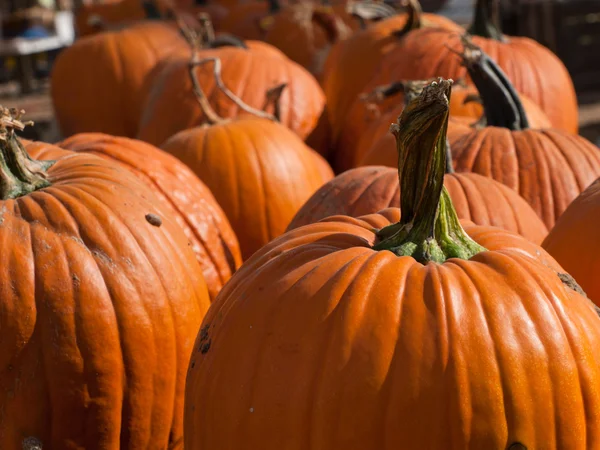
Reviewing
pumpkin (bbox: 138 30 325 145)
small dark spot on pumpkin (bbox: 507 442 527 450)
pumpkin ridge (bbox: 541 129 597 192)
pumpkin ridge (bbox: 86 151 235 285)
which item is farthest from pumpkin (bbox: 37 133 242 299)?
small dark spot on pumpkin (bbox: 507 442 527 450)

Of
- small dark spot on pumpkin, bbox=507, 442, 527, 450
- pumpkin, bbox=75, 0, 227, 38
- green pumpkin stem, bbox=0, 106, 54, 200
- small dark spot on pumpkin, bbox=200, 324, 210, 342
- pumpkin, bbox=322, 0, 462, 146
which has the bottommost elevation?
pumpkin, bbox=75, 0, 227, 38

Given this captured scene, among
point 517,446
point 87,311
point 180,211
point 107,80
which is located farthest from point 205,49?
point 517,446

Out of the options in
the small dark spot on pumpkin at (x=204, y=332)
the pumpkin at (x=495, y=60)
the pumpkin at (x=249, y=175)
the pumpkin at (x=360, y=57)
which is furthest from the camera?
the pumpkin at (x=360, y=57)

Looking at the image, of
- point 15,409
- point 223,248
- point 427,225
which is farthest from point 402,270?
point 223,248

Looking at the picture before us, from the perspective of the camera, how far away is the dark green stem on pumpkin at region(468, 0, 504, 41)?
4.64 metres

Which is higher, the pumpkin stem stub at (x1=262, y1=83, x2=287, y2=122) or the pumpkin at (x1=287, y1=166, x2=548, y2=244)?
the pumpkin at (x1=287, y1=166, x2=548, y2=244)

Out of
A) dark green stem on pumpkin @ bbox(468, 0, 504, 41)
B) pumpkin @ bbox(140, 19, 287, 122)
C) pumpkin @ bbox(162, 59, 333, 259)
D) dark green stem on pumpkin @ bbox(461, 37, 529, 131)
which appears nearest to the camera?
dark green stem on pumpkin @ bbox(461, 37, 529, 131)

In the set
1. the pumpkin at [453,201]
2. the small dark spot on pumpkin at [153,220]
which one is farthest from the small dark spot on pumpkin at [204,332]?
the pumpkin at [453,201]

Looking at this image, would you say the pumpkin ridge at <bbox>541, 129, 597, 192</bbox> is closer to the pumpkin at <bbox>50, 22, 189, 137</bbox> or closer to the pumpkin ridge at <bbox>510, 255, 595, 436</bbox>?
the pumpkin ridge at <bbox>510, 255, 595, 436</bbox>

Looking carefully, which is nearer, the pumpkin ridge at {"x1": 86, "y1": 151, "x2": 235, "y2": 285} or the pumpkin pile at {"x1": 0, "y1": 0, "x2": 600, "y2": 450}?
the pumpkin pile at {"x1": 0, "y1": 0, "x2": 600, "y2": 450}

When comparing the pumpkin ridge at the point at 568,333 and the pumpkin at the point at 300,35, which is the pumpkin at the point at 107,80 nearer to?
the pumpkin at the point at 300,35

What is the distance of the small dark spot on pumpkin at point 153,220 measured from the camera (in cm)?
227

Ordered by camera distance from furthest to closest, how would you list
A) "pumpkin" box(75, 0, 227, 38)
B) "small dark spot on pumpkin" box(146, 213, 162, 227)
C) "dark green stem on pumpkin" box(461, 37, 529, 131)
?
1. "pumpkin" box(75, 0, 227, 38)
2. "dark green stem on pumpkin" box(461, 37, 529, 131)
3. "small dark spot on pumpkin" box(146, 213, 162, 227)

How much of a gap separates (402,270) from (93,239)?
0.81 metres
